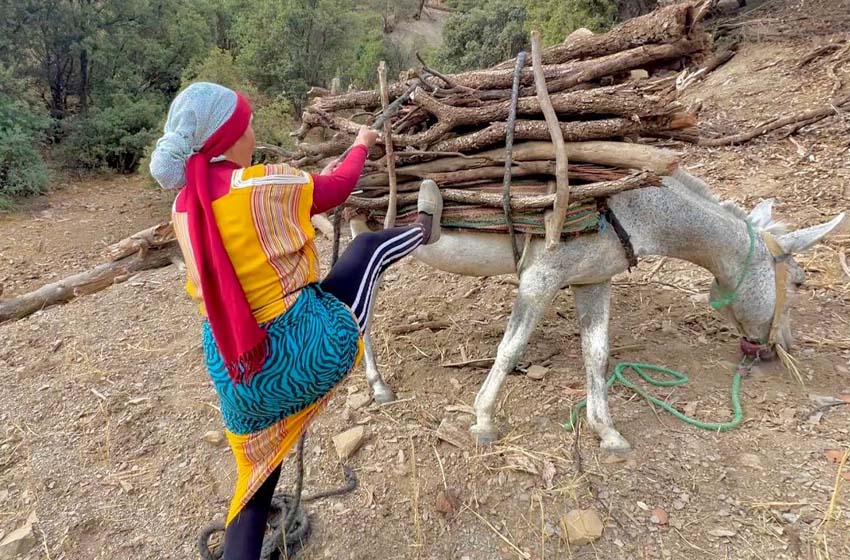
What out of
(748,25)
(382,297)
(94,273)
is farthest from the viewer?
(748,25)

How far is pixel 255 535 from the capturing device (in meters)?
2.16

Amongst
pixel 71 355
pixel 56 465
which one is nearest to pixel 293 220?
pixel 56 465

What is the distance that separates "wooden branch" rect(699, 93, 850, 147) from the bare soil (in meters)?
1.87

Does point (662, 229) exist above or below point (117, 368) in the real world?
above

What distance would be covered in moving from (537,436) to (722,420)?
106 cm

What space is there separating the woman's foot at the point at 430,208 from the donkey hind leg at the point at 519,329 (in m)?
0.54

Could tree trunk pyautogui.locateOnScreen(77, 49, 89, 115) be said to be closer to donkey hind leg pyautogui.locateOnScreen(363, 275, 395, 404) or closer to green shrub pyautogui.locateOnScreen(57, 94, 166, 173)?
green shrub pyautogui.locateOnScreen(57, 94, 166, 173)

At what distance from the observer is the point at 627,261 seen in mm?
2885

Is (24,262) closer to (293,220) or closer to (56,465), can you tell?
(56,465)

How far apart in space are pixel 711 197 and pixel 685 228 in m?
0.33

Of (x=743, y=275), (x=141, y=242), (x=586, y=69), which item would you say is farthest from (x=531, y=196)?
(x=141, y=242)

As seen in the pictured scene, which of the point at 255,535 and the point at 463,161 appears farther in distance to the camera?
the point at 463,161

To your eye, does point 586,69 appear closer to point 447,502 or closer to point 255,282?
point 255,282

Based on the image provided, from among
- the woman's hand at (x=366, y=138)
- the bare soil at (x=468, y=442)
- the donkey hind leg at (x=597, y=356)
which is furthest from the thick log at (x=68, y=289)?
the donkey hind leg at (x=597, y=356)
